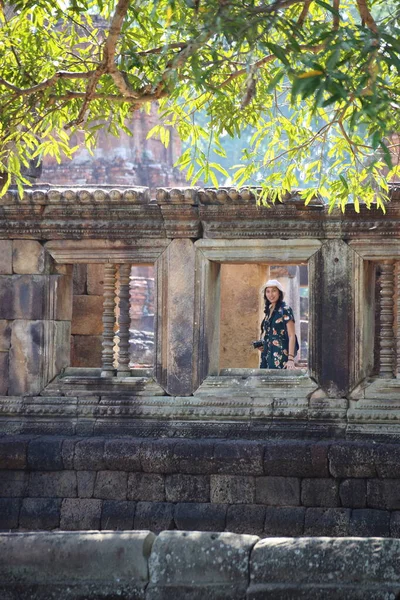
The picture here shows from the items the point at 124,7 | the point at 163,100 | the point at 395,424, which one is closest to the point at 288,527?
the point at 395,424

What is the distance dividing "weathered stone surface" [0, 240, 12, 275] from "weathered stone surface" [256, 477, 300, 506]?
2750 mm

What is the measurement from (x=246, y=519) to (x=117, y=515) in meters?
0.98

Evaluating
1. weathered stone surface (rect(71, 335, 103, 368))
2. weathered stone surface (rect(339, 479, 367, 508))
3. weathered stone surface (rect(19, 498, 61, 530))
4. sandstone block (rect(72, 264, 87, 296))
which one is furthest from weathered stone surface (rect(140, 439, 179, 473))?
sandstone block (rect(72, 264, 87, 296))

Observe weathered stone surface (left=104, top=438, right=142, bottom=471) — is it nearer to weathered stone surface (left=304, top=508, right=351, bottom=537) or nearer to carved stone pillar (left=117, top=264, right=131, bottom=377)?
carved stone pillar (left=117, top=264, right=131, bottom=377)

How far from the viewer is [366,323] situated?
396 inches

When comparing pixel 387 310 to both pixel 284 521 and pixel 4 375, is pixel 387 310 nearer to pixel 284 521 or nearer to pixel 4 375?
pixel 284 521

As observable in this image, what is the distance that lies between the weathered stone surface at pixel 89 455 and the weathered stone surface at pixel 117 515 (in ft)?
1.00

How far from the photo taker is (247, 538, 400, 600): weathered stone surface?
5.97 meters

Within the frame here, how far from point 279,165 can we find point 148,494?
261cm

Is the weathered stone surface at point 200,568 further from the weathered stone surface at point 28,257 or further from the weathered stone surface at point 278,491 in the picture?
the weathered stone surface at point 28,257

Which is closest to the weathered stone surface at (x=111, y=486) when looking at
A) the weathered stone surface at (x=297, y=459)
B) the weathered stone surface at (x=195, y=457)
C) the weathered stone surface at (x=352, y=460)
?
the weathered stone surface at (x=195, y=457)

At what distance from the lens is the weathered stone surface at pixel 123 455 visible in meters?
9.88

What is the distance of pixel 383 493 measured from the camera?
9.31 metres

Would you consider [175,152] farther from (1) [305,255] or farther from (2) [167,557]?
(2) [167,557]
